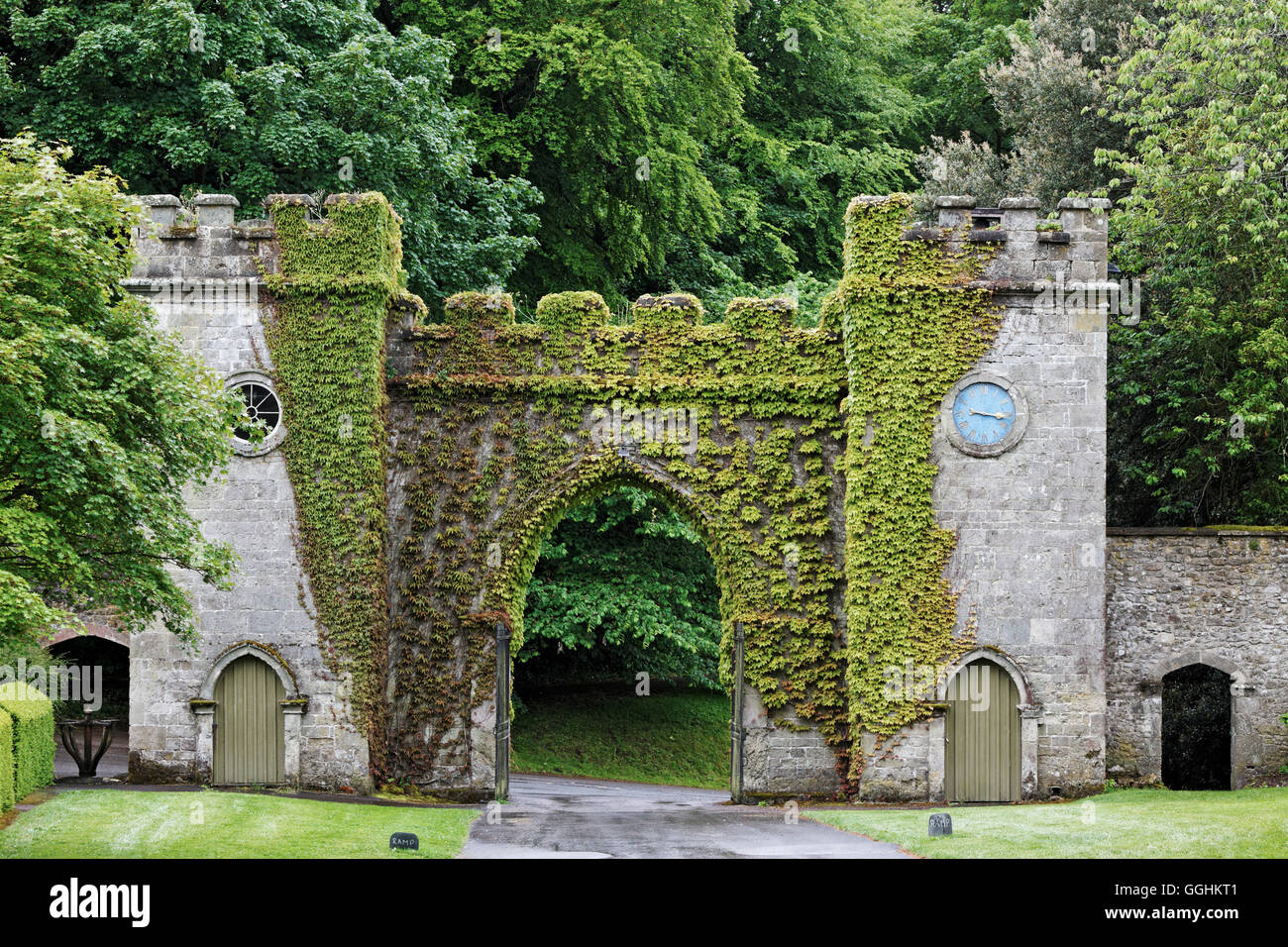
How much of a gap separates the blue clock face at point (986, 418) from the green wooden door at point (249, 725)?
9.50m

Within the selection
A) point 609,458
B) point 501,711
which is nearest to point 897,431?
point 609,458

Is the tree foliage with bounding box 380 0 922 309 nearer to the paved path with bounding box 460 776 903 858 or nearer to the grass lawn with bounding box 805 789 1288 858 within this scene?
the paved path with bounding box 460 776 903 858

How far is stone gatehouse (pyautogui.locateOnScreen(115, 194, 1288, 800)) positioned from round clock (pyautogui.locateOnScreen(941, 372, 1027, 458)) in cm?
3

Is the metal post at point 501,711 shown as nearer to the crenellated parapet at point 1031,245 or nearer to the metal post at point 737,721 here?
the metal post at point 737,721

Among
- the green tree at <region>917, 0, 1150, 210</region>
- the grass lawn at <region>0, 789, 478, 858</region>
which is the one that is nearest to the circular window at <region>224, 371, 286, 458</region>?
the grass lawn at <region>0, 789, 478, 858</region>

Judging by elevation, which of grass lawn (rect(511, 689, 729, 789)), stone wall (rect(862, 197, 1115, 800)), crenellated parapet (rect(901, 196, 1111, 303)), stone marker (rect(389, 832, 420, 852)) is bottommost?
grass lawn (rect(511, 689, 729, 789))

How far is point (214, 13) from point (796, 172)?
47.7 feet

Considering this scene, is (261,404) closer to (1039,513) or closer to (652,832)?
(652,832)

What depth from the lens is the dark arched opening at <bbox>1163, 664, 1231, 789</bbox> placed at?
828 inches

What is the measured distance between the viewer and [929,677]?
1797 cm

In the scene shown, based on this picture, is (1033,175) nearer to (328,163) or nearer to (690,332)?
(690,332)

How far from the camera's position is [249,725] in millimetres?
18188

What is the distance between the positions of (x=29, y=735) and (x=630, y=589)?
1174 cm

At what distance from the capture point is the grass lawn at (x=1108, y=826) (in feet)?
42.7
